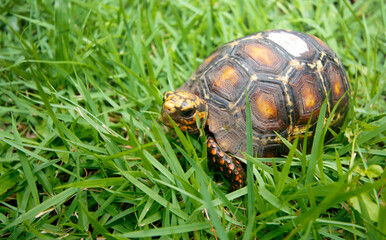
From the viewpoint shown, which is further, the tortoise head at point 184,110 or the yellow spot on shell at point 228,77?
the yellow spot on shell at point 228,77

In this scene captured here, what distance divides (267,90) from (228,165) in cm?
63

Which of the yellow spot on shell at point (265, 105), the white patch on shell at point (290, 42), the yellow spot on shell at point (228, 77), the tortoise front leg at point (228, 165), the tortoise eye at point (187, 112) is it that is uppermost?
the white patch on shell at point (290, 42)

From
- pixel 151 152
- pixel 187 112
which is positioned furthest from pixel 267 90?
pixel 151 152

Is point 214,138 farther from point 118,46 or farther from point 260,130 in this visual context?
point 118,46

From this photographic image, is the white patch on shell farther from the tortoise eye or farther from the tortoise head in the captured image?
the tortoise eye

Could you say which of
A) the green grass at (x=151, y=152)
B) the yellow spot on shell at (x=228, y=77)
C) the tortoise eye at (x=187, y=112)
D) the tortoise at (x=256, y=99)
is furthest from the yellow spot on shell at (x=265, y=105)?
the tortoise eye at (x=187, y=112)

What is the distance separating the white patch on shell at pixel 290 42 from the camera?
2.02 meters

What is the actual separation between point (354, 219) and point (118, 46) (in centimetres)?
270

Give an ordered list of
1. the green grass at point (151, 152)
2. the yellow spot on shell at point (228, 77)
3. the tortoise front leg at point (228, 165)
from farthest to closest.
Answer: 1. the yellow spot on shell at point (228, 77)
2. the tortoise front leg at point (228, 165)
3. the green grass at point (151, 152)

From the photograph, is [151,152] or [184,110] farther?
[151,152]

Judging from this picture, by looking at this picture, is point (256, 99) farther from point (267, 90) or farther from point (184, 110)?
point (184, 110)

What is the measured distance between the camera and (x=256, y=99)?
1904 mm

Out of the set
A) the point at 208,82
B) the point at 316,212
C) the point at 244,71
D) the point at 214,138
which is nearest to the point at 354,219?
the point at 316,212

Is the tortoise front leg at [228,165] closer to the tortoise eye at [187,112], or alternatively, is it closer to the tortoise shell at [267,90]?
the tortoise shell at [267,90]
